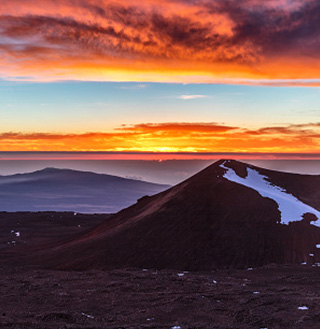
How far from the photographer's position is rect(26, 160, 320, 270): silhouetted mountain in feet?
131

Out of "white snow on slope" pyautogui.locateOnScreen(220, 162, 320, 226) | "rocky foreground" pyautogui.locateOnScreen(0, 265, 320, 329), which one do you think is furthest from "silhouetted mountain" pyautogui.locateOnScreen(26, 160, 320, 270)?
"rocky foreground" pyautogui.locateOnScreen(0, 265, 320, 329)

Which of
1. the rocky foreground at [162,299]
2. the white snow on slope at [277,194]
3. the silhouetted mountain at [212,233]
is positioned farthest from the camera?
the white snow on slope at [277,194]

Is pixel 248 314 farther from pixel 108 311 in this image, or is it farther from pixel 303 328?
pixel 108 311

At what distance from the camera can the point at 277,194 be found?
51.4 meters

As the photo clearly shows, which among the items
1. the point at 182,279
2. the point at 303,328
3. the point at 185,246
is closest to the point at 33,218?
the point at 185,246

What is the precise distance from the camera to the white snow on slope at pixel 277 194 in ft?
151

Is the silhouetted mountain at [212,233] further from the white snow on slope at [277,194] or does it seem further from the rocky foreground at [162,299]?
the rocky foreground at [162,299]

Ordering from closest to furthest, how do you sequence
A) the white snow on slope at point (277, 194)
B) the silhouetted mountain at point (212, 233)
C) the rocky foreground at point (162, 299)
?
the rocky foreground at point (162, 299)
the silhouetted mountain at point (212, 233)
the white snow on slope at point (277, 194)

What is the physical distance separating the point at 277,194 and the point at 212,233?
518 inches

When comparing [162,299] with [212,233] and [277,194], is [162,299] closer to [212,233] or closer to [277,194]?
[212,233]

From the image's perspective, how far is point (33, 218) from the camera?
103 m

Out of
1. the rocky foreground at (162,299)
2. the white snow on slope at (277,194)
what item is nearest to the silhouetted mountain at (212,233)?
the white snow on slope at (277,194)

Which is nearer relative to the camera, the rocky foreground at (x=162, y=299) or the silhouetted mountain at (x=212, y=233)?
the rocky foreground at (x=162, y=299)

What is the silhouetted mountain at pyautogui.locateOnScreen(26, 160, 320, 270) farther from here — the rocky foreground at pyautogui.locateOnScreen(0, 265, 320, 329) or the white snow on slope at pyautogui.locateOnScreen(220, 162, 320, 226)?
the rocky foreground at pyautogui.locateOnScreen(0, 265, 320, 329)
